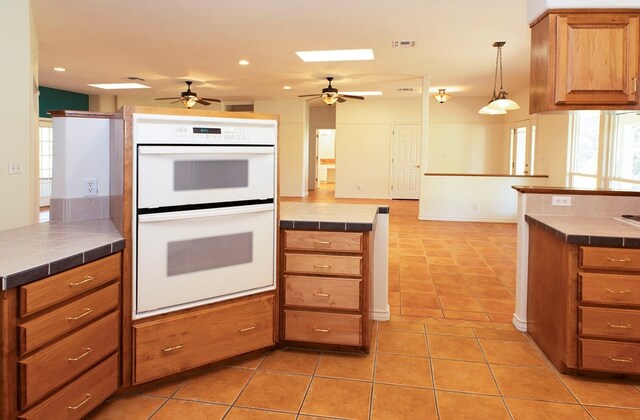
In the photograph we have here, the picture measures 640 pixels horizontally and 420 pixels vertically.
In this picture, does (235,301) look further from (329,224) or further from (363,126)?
(363,126)

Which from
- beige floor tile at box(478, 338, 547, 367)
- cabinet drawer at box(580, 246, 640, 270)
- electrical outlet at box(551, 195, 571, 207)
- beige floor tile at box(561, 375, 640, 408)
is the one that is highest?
electrical outlet at box(551, 195, 571, 207)

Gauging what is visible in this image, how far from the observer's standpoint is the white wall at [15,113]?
378cm

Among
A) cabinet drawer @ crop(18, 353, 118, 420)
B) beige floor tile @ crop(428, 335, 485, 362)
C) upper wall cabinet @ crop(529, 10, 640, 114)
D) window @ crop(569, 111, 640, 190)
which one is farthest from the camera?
window @ crop(569, 111, 640, 190)

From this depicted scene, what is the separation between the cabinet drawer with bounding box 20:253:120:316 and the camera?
1636mm

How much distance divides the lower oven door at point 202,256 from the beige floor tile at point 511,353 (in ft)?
4.54

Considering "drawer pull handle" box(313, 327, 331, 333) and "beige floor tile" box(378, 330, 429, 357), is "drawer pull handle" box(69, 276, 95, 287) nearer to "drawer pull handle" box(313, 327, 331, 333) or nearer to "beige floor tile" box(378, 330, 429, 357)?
"drawer pull handle" box(313, 327, 331, 333)

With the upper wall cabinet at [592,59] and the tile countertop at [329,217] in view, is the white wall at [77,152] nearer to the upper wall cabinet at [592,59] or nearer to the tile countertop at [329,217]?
the tile countertop at [329,217]

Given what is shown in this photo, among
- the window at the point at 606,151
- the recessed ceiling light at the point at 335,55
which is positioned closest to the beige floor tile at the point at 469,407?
the window at the point at 606,151

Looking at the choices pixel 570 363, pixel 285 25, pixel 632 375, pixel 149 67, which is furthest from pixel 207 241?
pixel 149 67

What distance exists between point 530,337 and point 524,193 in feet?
3.10

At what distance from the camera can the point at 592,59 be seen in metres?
2.67

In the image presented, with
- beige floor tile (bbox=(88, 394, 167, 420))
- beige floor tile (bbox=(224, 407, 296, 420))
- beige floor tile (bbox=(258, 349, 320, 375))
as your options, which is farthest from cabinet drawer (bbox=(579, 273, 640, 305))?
beige floor tile (bbox=(88, 394, 167, 420))

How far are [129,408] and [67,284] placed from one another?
29.0 inches

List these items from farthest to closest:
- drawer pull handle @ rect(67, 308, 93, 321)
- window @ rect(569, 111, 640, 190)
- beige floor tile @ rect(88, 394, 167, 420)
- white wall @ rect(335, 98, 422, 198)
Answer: white wall @ rect(335, 98, 422, 198), window @ rect(569, 111, 640, 190), beige floor tile @ rect(88, 394, 167, 420), drawer pull handle @ rect(67, 308, 93, 321)
